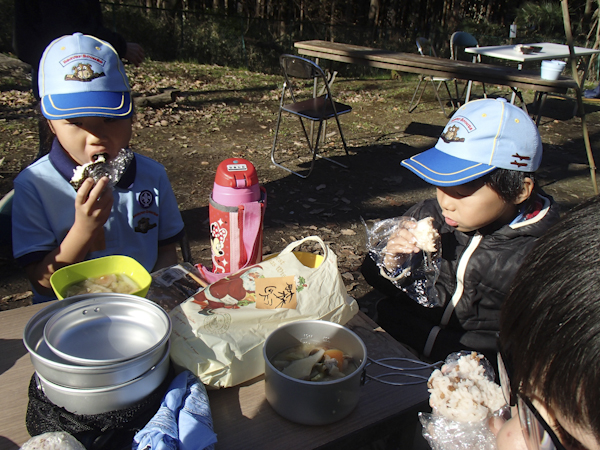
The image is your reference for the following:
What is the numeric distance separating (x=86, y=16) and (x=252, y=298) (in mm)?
2891

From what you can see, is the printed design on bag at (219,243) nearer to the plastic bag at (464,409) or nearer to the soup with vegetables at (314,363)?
the soup with vegetables at (314,363)

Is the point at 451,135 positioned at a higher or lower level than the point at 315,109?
higher

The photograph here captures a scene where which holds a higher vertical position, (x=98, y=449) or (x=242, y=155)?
(x=98, y=449)

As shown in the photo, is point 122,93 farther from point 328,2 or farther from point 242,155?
point 328,2

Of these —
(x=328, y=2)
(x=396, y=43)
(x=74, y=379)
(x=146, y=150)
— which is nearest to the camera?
(x=74, y=379)

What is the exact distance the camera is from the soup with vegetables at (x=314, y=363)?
4.11 feet

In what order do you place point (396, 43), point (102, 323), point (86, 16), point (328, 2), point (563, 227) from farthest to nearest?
point (328, 2), point (396, 43), point (86, 16), point (102, 323), point (563, 227)

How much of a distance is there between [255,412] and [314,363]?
0.21 m

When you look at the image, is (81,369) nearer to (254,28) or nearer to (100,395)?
(100,395)

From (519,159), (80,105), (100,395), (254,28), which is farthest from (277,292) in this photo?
(254,28)

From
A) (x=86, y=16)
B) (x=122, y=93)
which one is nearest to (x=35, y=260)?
(x=122, y=93)

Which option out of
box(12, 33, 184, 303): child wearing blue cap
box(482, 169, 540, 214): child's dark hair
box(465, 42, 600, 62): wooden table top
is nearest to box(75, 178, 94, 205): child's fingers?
box(12, 33, 184, 303): child wearing blue cap

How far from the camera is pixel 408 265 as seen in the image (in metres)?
1.99

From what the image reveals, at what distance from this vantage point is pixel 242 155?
629 centimetres
